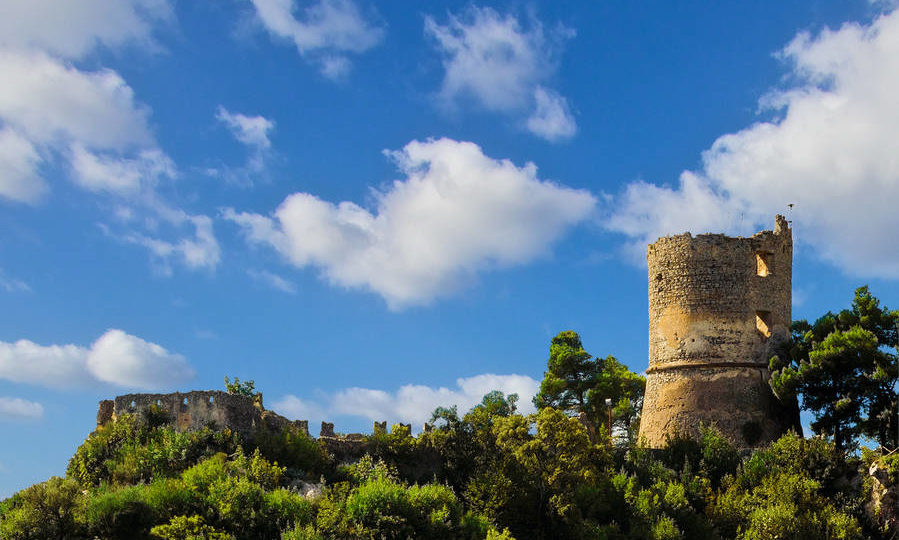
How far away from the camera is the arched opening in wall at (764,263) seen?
3581 centimetres

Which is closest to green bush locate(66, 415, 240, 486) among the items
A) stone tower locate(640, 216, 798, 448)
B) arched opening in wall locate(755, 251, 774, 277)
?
stone tower locate(640, 216, 798, 448)

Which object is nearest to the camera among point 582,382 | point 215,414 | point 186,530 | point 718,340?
point 186,530

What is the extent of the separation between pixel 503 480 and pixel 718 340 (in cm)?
897

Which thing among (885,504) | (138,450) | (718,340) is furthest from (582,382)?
(138,450)

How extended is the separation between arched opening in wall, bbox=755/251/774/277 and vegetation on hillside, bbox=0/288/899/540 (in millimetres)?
2213

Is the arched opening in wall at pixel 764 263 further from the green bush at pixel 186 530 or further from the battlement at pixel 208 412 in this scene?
the green bush at pixel 186 530

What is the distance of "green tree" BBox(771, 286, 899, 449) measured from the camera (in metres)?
33.0

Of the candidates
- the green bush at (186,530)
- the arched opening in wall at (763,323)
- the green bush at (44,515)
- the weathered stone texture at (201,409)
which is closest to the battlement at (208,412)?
the weathered stone texture at (201,409)

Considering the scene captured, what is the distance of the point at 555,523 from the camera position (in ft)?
100

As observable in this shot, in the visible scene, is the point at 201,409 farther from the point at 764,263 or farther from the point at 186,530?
the point at 764,263

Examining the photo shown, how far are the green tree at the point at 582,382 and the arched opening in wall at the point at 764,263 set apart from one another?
953 cm

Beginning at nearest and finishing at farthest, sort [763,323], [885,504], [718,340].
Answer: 1. [885,504]
2. [718,340]
3. [763,323]

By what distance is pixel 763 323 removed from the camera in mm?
35375

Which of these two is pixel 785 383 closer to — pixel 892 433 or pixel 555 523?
pixel 892 433
